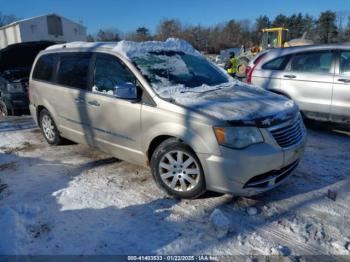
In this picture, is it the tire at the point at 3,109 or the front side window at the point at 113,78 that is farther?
the tire at the point at 3,109

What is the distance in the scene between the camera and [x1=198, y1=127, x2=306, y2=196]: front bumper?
3289 mm

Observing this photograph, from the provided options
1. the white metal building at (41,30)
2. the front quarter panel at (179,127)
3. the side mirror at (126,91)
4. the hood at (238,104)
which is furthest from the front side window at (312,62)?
the white metal building at (41,30)

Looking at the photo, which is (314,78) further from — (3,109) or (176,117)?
(3,109)

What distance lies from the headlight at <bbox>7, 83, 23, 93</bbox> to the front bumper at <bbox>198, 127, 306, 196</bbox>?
680 centimetres

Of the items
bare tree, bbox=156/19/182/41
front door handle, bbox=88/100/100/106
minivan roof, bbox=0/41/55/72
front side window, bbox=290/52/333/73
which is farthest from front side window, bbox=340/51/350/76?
bare tree, bbox=156/19/182/41

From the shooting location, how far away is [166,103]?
3.72m

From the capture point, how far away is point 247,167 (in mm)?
3291

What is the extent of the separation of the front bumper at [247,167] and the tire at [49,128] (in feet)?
11.0

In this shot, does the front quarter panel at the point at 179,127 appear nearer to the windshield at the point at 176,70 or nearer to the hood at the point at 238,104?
the hood at the point at 238,104

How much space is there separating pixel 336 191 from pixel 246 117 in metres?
1.61

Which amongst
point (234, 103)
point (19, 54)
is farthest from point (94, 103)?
point (19, 54)

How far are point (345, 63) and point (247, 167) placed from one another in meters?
3.82

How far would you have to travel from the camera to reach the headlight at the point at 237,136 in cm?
329

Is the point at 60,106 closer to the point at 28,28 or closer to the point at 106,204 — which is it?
the point at 106,204
